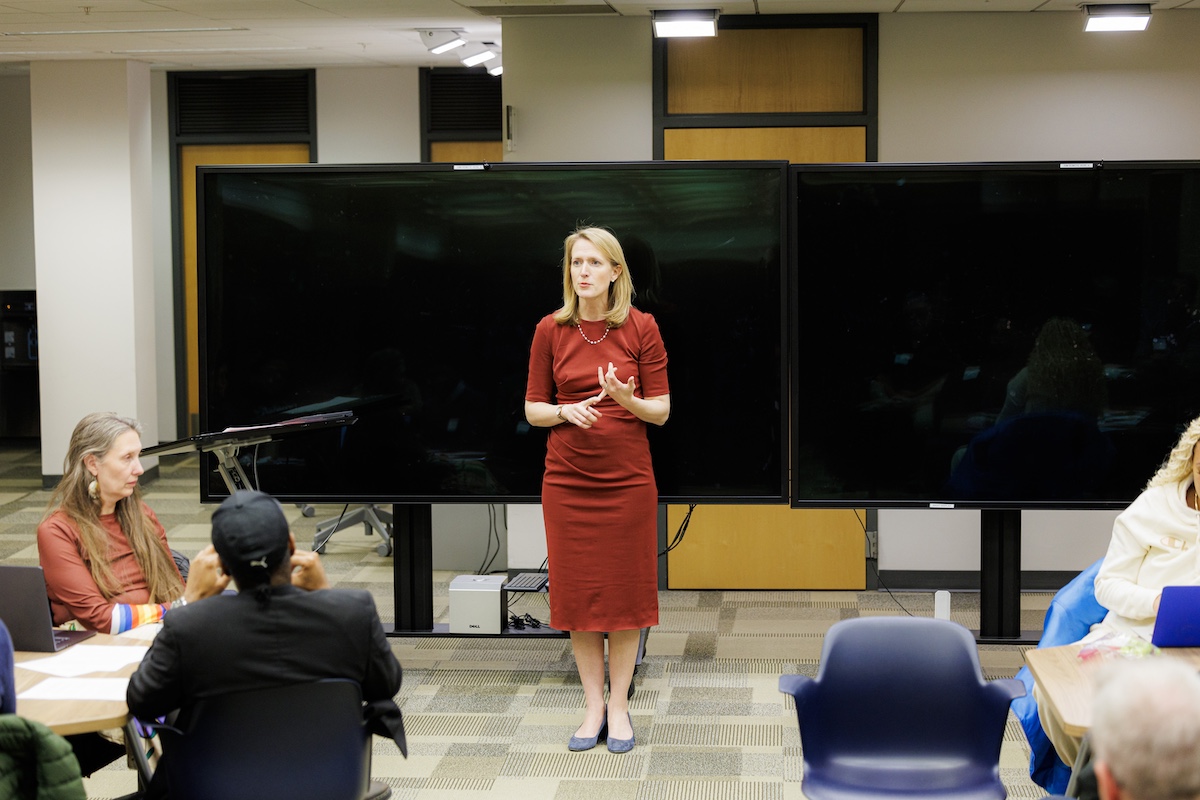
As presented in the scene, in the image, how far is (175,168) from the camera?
1028cm

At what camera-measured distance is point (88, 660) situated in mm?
3066

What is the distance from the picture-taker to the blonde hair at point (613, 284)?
427cm

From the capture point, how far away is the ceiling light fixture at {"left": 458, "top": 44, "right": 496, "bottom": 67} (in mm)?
8203

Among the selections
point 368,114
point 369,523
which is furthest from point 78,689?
point 368,114

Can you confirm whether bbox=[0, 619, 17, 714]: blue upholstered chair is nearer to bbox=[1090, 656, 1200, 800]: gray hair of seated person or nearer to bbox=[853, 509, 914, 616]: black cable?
bbox=[1090, 656, 1200, 800]: gray hair of seated person

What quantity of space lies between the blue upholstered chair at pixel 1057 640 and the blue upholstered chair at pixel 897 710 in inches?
17.7

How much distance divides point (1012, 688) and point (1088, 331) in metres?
2.02

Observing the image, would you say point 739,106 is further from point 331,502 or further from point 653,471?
point 331,502

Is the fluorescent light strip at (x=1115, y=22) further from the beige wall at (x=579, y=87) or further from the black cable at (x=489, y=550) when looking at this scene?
the black cable at (x=489, y=550)

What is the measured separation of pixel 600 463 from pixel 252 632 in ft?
6.36

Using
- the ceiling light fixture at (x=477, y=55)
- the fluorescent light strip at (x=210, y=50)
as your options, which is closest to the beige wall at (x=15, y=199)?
the fluorescent light strip at (x=210, y=50)

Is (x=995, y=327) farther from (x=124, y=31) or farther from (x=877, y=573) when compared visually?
(x=124, y=31)

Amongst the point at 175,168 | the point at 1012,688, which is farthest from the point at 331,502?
the point at 175,168

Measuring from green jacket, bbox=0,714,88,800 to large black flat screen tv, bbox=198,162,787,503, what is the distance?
2.64m
